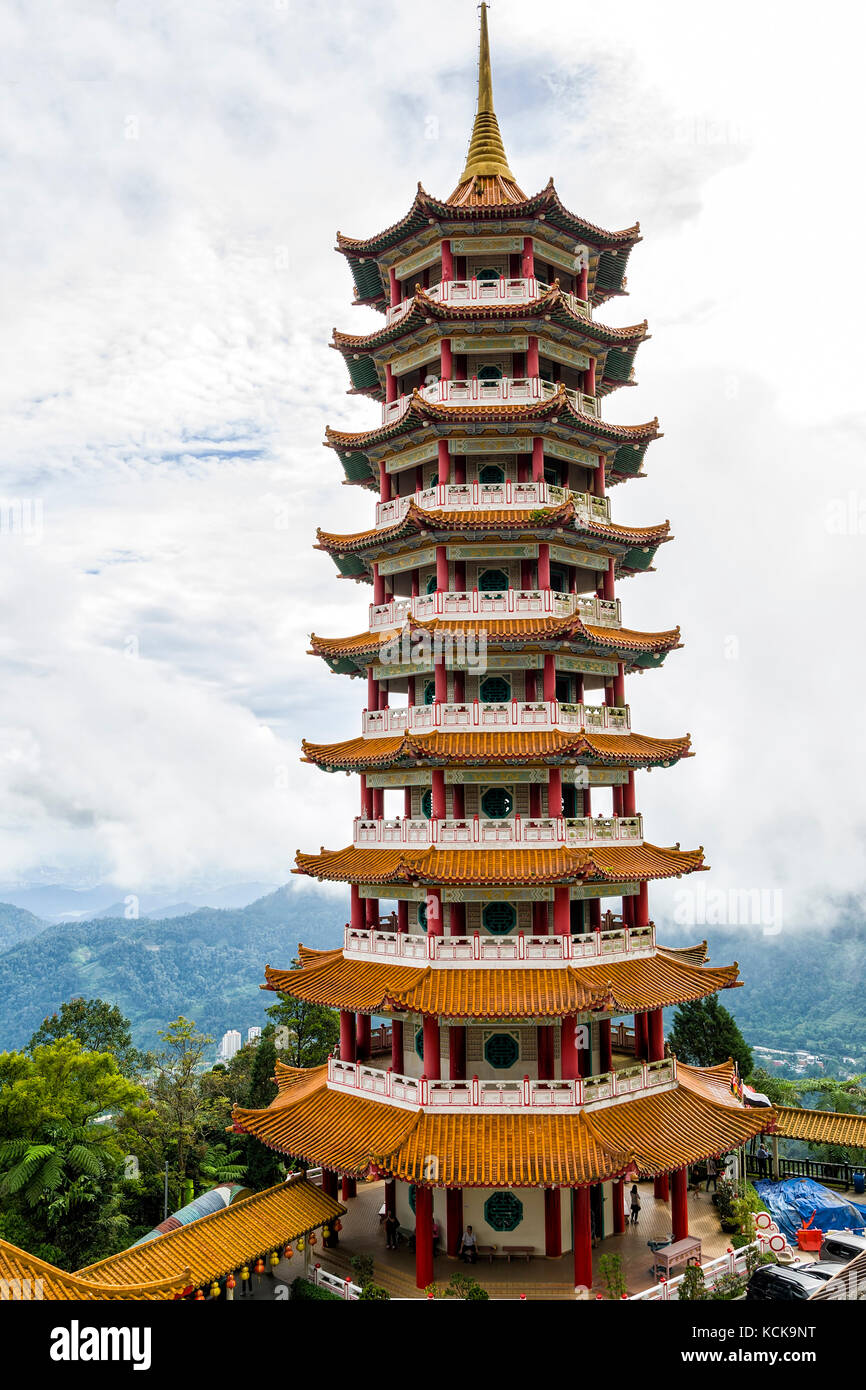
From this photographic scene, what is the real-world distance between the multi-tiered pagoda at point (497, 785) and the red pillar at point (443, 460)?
0.24ft

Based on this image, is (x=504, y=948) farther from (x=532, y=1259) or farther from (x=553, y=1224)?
(x=532, y=1259)

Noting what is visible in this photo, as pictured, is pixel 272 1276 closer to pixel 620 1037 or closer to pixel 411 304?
pixel 620 1037

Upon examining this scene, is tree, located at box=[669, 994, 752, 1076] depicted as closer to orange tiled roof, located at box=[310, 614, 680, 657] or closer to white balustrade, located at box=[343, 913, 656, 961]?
white balustrade, located at box=[343, 913, 656, 961]

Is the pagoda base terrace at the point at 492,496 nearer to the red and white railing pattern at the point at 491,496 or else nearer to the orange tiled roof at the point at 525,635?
the red and white railing pattern at the point at 491,496

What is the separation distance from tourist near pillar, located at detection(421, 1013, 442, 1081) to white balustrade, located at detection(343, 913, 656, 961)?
63.7 inches

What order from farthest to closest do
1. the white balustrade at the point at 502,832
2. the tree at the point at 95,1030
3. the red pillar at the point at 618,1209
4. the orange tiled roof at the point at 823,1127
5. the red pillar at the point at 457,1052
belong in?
1. the tree at the point at 95,1030
2. the orange tiled roof at the point at 823,1127
3. the red pillar at the point at 618,1209
4. the white balustrade at the point at 502,832
5. the red pillar at the point at 457,1052

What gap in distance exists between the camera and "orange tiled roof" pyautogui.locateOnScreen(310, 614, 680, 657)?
26.0 metres

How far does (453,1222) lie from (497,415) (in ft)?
78.0

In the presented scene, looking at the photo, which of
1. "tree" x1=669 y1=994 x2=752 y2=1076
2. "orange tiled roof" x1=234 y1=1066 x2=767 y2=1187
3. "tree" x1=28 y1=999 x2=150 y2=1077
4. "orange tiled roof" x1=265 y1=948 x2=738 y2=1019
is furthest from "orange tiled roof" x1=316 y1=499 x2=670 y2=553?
"tree" x1=28 y1=999 x2=150 y2=1077

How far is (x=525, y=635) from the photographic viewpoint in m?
26.2

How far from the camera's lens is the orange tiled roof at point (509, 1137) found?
21672mm

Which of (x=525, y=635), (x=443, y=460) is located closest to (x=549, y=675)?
(x=525, y=635)

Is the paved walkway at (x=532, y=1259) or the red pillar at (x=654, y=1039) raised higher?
the red pillar at (x=654, y=1039)

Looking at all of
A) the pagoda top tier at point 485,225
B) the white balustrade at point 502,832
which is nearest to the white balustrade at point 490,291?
the pagoda top tier at point 485,225
